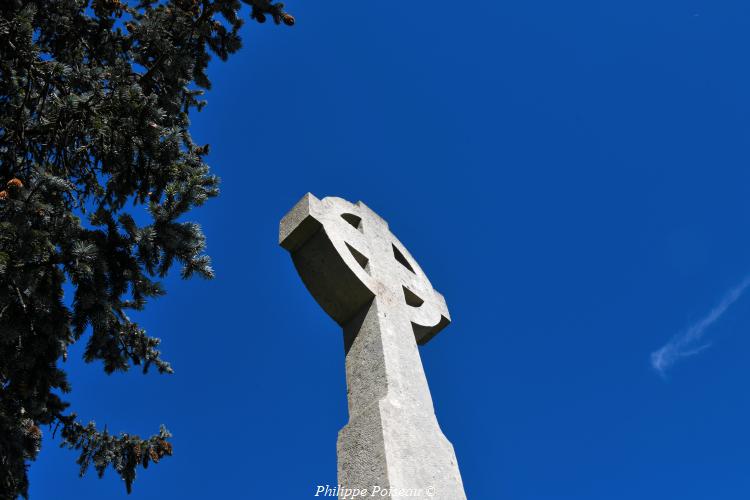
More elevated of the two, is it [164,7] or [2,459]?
[164,7]

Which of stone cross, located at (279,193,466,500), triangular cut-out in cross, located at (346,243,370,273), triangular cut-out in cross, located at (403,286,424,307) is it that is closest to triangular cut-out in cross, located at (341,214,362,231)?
stone cross, located at (279,193,466,500)

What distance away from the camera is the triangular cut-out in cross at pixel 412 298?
431 cm

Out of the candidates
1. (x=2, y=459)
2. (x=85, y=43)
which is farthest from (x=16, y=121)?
(x=2, y=459)

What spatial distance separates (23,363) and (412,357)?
2.73m

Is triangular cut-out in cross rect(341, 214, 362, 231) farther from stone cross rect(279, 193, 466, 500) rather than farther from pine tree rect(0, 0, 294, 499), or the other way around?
pine tree rect(0, 0, 294, 499)

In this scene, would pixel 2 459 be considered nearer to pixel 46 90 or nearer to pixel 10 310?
pixel 10 310

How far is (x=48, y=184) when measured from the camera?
338cm

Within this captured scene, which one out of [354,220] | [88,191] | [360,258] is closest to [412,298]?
[360,258]

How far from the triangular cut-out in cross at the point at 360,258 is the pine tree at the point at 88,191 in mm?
1069

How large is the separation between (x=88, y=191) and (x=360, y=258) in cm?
248

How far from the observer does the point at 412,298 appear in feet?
14.3

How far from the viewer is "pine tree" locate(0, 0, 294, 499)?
3.39 meters

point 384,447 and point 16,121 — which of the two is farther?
point 16,121

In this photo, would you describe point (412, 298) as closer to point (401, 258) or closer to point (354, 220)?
point (401, 258)
